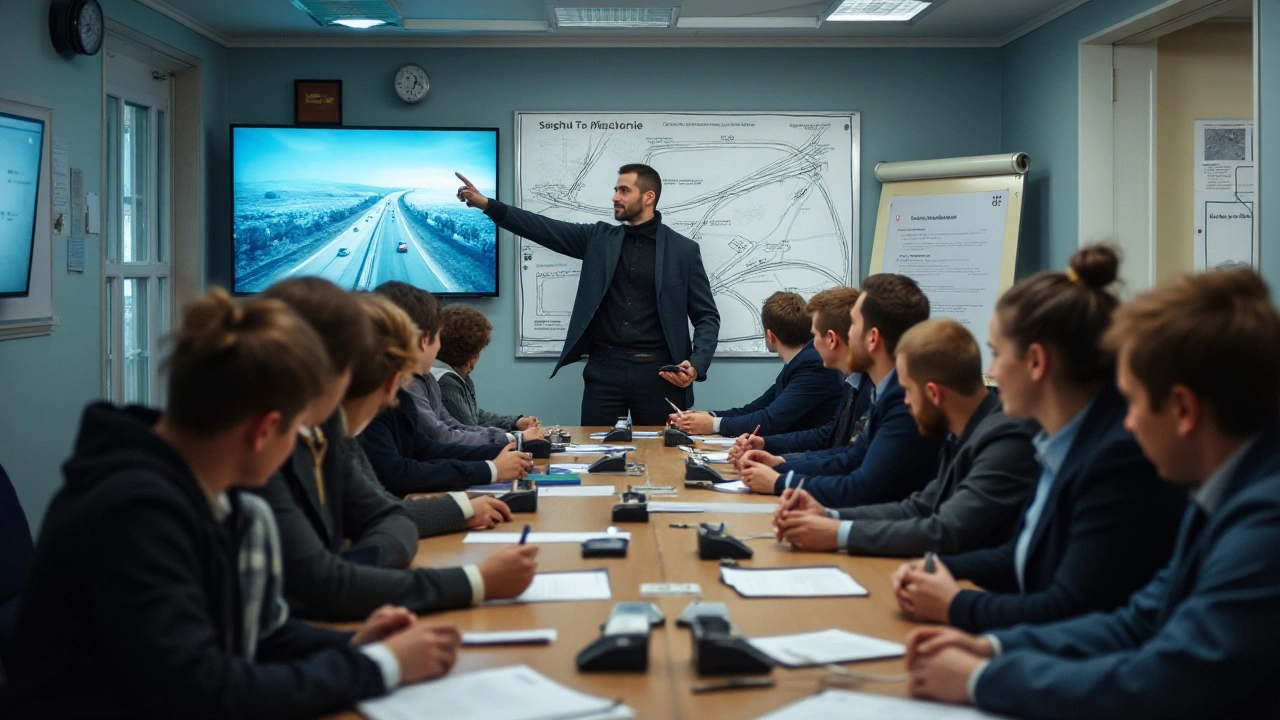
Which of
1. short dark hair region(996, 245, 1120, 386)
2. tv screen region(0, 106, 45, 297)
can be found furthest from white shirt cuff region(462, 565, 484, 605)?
tv screen region(0, 106, 45, 297)

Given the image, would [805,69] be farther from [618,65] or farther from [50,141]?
[50,141]

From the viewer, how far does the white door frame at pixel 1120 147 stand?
5.35 metres

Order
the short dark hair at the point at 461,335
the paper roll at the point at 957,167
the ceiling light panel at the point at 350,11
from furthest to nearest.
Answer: the paper roll at the point at 957,167 < the ceiling light panel at the point at 350,11 < the short dark hair at the point at 461,335

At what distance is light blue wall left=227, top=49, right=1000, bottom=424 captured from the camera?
6246 mm

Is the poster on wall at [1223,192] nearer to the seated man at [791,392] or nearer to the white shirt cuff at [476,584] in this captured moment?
the seated man at [791,392]

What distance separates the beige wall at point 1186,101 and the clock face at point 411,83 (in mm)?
3717

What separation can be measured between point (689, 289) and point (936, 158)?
1818 millimetres

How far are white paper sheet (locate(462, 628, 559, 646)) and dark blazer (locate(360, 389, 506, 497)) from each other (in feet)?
4.55

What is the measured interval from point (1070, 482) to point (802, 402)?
2649mm

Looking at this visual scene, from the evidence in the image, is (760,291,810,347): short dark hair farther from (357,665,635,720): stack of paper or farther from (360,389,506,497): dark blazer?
(357,665,635,720): stack of paper

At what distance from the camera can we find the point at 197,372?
125cm

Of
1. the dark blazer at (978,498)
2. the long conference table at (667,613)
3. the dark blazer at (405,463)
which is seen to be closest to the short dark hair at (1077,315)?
the dark blazer at (978,498)

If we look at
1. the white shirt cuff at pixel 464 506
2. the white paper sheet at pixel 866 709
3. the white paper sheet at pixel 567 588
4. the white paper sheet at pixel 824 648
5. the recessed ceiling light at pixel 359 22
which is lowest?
the white paper sheet at pixel 866 709

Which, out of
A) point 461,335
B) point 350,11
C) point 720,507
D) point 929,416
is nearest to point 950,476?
point 929,416
